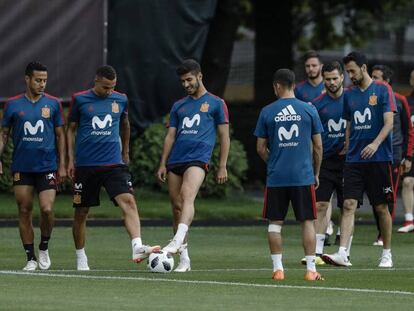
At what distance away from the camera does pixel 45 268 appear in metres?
15.5

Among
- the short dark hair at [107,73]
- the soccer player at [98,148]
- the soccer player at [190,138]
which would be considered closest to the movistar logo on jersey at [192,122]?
the soccer player at [190,138]

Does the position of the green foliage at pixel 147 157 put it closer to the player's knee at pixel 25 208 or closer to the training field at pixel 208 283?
the training field at pixel 208 283

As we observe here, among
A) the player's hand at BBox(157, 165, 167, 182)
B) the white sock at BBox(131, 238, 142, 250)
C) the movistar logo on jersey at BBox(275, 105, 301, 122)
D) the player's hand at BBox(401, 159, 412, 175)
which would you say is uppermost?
the movistar logo on jersey at BBox(275, 105, 301, 122)

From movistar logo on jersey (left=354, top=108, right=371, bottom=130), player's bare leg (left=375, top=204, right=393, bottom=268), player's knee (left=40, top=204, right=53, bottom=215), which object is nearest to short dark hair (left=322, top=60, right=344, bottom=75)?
movistar logo on jersey (left=354, top=108, right=371, bottom=130)

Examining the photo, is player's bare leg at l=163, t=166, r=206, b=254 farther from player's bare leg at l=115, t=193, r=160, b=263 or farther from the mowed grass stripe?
the mowed grass stripe

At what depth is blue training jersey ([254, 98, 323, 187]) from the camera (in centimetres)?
1408

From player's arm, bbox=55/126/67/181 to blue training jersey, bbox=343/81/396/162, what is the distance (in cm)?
294

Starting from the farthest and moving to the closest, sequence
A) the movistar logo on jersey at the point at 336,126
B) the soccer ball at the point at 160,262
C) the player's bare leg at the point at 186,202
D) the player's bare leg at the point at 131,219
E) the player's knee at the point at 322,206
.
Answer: the movistar logo on jersey at the point at 336,126, the player's knee at the point at 322,206, the player's bare leg at the point at 131,219, the player's bare leg at the point at 186,202, the soccer ball at the point at 160,262

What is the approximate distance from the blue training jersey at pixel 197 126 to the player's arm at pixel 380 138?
146 cm

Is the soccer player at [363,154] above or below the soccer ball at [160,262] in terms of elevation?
above

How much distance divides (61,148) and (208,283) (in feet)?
9.38

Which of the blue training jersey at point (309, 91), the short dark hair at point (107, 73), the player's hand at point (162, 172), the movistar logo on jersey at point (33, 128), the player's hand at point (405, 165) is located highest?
the short dark hair at point (107, 73)

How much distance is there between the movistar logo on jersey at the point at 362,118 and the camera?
16.0m

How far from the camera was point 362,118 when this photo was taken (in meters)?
16.0
